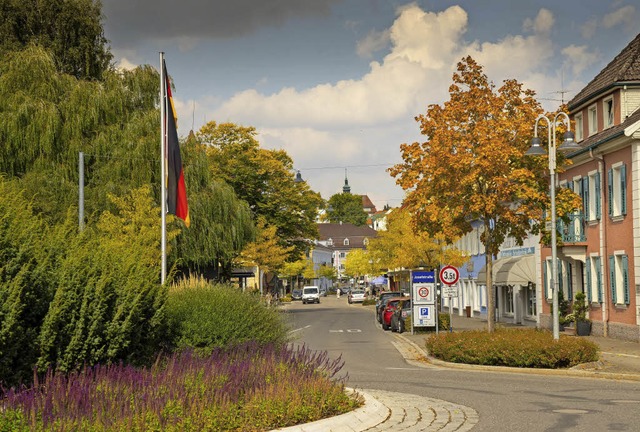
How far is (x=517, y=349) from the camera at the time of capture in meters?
23.8

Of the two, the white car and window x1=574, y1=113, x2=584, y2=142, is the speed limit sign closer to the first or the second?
window x1=574, y1=113, x2=584, y2=142

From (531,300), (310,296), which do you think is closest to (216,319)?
(531,300)

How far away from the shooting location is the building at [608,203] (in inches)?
1320

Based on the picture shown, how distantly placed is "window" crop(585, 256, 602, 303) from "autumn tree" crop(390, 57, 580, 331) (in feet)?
22.8

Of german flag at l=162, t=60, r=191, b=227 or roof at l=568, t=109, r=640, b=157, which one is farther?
roof at l=568, t=109, r=640, b=157

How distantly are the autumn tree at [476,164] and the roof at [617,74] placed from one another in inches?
294

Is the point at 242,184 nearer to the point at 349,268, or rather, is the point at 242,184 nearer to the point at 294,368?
the point at 294,368

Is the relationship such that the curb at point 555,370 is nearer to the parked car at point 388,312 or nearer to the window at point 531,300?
the parked car at point 388,312

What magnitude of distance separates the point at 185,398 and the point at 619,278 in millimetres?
26683

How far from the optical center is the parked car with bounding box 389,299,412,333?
45.2m

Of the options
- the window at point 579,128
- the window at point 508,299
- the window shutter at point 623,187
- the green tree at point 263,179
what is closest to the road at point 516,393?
the window shutter at point 623,187

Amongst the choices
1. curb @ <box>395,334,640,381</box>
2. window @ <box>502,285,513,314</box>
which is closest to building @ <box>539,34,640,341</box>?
curb @ <box>395,334,640,381</box>

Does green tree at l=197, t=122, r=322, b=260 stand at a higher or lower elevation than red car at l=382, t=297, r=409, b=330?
higher

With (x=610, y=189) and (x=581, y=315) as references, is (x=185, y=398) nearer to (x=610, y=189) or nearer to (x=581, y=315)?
(x=610, y=189)
